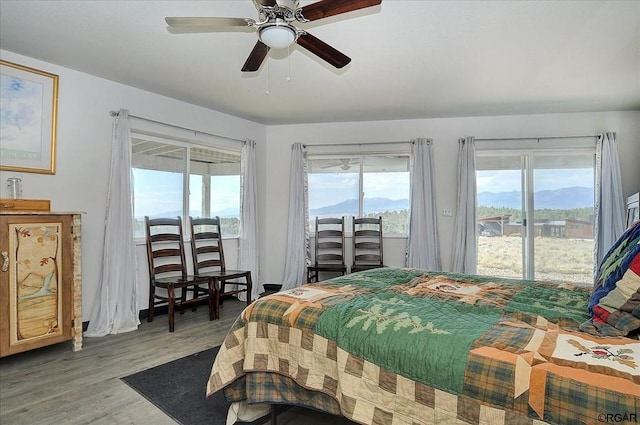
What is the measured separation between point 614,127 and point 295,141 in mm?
4068

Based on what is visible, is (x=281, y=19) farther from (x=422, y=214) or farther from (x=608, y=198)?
(x=608, y=198)

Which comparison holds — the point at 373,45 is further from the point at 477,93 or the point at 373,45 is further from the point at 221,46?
the point at 477,93

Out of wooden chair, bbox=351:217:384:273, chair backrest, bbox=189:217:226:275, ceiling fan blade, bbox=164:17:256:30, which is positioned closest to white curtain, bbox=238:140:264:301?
chair backrest, bbox=189:217:226:275

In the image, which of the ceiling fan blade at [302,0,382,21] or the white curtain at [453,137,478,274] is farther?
the white curtain at [453,137,478,274]

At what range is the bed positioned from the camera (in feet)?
3.18

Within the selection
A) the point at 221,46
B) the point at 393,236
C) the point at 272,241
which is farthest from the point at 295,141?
the point at 221,46

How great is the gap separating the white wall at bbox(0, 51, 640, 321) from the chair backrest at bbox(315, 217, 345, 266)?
58cm

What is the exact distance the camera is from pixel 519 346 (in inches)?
44.1

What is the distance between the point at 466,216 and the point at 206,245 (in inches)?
130

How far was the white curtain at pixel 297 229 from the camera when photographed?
481 centimetres

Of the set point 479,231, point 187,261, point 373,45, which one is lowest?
point 187,261

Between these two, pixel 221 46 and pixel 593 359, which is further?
pixel 221 46

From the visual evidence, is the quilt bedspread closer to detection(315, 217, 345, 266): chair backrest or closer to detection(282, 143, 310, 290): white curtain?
detection(315, 217, 345, 266): chair backrest

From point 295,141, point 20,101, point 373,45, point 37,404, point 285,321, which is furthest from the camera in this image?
point 295,141
